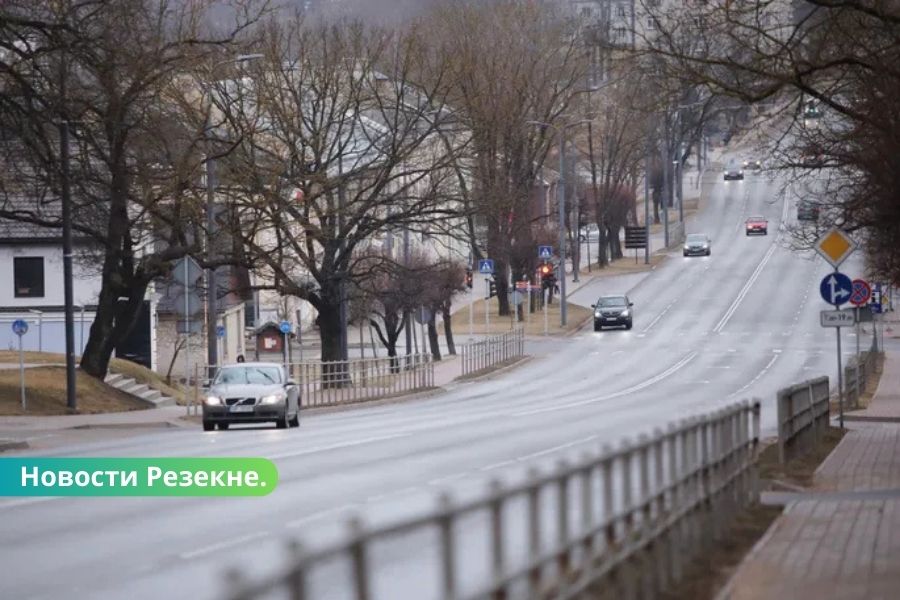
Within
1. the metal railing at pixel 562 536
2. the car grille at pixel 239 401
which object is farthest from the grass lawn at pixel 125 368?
the metal railing at pixel 562 536

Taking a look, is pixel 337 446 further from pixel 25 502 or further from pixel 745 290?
pixel 745 290

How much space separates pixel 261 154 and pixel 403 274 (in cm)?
690

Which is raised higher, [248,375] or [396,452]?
[248,375]

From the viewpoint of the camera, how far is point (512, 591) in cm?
846

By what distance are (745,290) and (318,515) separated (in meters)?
91.3

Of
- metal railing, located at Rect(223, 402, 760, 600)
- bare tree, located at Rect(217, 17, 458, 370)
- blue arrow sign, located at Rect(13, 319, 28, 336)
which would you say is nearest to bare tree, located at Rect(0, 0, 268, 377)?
bare tree, located at Rect(217, 17, 458, 370)

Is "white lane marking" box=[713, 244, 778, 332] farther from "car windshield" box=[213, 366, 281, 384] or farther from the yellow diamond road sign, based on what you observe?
the yellow diamond road sign

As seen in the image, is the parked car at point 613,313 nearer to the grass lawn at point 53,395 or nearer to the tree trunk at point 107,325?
the tree trunk at point 107,325

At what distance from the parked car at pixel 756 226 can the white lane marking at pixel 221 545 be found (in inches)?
4882

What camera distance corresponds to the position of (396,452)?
27484mm

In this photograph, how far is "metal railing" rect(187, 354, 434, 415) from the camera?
49531 millimetres

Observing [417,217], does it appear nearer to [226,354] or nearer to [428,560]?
[226,354]

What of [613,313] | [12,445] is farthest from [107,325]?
[613,313]

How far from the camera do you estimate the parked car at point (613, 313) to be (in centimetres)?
9031
